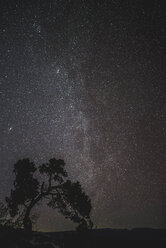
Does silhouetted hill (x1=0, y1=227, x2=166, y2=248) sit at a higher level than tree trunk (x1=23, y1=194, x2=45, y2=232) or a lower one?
lower

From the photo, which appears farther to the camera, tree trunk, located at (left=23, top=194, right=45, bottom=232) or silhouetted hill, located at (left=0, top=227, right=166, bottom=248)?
tree trunk, located at (left=23, top=194, right=45, bottom=232)

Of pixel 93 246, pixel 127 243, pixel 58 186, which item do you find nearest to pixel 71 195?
pixel 58 186

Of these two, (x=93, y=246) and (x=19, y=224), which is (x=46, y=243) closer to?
(x=19, y=224)

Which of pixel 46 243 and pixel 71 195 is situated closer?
pixel 46 243

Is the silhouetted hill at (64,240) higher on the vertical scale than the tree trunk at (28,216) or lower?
lower

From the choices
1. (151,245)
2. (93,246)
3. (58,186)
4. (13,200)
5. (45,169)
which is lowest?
(151,245)

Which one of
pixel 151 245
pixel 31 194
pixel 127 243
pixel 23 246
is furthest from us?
pixel 151 245

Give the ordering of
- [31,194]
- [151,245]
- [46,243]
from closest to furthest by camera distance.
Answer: [46,243]
[31,194]
[151,245]

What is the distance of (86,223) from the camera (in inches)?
825

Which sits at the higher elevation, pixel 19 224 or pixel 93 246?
pixel 19 224

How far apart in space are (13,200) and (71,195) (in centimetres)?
573

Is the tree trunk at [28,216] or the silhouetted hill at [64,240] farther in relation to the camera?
the tree trunk at [28,216]

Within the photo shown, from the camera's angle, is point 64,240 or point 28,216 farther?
point 64,240

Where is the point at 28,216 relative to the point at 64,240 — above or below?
above
